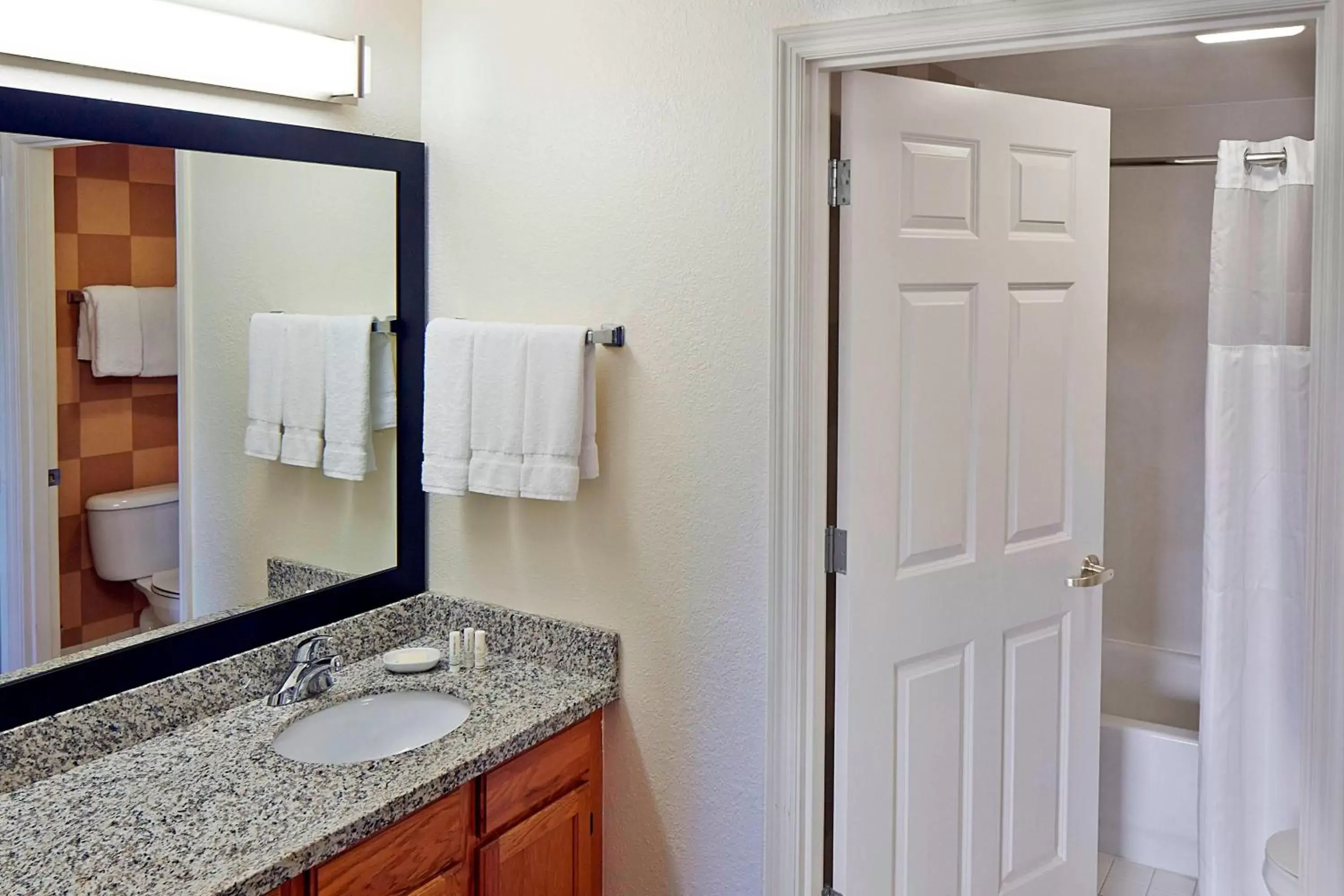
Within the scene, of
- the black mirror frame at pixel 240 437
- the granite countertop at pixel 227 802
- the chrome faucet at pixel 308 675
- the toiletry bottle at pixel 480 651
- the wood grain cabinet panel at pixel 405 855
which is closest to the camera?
the granite countertop at pixel 227 802

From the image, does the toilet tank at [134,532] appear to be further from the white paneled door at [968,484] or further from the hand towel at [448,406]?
the white paneled door at [968,484]

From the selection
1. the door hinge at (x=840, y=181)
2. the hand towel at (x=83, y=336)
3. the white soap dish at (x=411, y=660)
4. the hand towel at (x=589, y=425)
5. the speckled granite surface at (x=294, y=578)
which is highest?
the door hinge at (x=840, y=181)

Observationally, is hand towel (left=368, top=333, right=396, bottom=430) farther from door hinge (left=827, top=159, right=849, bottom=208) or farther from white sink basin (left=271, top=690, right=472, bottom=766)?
door hinge (left=827, top=159, right=849, bottom=208)

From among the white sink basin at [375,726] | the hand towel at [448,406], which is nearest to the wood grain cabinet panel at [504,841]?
the white sink basin at [375,726]

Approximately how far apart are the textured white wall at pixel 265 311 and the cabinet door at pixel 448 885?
66 centimetres

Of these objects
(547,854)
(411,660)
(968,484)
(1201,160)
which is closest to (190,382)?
(411,660)

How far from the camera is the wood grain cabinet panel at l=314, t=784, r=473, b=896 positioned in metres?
1.63

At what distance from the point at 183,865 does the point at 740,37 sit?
5.29 ft

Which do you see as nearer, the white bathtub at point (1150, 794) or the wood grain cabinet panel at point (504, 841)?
the wood grain cabinet panel at point (504, 841)

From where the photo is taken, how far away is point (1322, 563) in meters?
1.57

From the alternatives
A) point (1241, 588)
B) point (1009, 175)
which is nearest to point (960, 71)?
point (1009, 175)

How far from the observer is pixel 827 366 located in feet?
6.78

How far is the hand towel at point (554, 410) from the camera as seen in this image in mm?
2117

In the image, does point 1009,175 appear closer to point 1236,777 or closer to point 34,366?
point 1236,777
